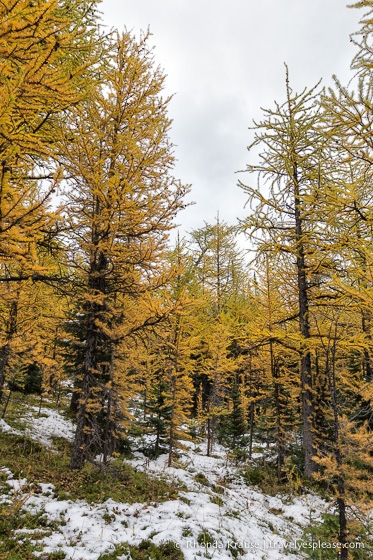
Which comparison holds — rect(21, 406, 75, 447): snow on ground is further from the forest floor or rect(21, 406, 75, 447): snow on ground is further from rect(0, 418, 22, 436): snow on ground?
rect(0, 418, 22, 436): snow on ground

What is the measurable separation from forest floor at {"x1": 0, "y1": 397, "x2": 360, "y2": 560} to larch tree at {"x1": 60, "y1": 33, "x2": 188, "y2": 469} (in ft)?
3.57

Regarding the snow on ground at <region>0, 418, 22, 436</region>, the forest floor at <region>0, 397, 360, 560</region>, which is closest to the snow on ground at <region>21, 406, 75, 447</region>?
the forest floor at <region>0, 397, 360, 560</region>

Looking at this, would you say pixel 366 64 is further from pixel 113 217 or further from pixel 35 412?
pixel 35 412

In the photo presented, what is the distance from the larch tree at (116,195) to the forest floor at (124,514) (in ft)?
3.57

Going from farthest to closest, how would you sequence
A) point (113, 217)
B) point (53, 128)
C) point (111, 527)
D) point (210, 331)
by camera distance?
point (210, 331) < point (113, 217) < point (53, 128) < point (111, 527)

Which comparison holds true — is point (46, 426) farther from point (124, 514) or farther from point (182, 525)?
point (182, 525)

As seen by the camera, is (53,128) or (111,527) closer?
(111,527)

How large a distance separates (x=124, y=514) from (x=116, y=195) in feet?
20.9

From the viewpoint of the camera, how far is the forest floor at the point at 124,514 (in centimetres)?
481

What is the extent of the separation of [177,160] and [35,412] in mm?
12979

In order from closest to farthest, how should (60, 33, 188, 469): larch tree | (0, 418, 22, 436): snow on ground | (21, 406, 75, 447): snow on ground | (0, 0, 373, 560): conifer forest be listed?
1. (0, 0, 373, 560): conifer forest
2. (60, 33, 188, 469): larch tree
3. (0, 418, 22, 436): snow on ground
4. (21, 406, 75, 447): snow on ground

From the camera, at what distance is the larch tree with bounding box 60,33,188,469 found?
6695 mm

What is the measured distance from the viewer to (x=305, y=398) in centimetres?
1020

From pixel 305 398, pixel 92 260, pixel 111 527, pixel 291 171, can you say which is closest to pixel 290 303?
pixel 305 398
